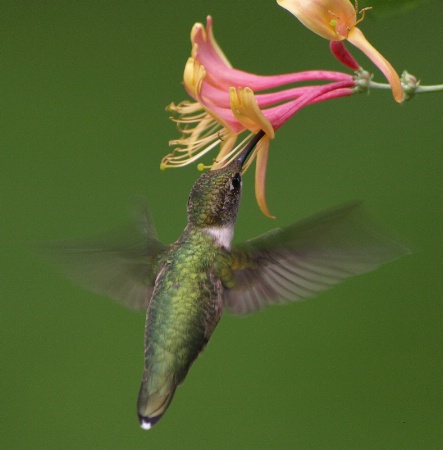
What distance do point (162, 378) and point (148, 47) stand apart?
5.74 feet

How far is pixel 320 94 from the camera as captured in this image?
1.36 meters

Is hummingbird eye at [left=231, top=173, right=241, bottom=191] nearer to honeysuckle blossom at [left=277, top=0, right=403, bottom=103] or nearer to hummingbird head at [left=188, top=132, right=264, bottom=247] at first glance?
hummingbird head at [left=188, top=132, right=264, bottom=247]

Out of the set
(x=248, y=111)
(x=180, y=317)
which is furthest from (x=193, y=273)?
(x=248, y=111)

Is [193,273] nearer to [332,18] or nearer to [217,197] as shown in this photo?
[217,197]

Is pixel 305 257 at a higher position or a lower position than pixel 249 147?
lower

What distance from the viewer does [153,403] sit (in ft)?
4.63

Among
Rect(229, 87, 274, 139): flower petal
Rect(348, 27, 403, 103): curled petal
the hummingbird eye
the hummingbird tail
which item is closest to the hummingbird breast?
the hummingbird tail

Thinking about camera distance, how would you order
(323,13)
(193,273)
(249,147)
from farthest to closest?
(193,273), (249,147), (323,13)

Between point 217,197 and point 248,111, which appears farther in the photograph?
point 217,197

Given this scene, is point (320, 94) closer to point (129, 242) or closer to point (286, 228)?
point (286, 228)

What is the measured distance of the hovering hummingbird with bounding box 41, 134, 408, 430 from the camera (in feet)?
4.48

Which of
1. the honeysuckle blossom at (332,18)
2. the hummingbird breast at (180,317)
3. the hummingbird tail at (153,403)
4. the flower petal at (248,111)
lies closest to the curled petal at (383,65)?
the honeysuckle blossom at (332,18)

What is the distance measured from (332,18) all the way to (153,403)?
→ 0.61 metres

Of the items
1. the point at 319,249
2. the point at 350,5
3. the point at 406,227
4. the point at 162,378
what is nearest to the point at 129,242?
the point at 162,378
